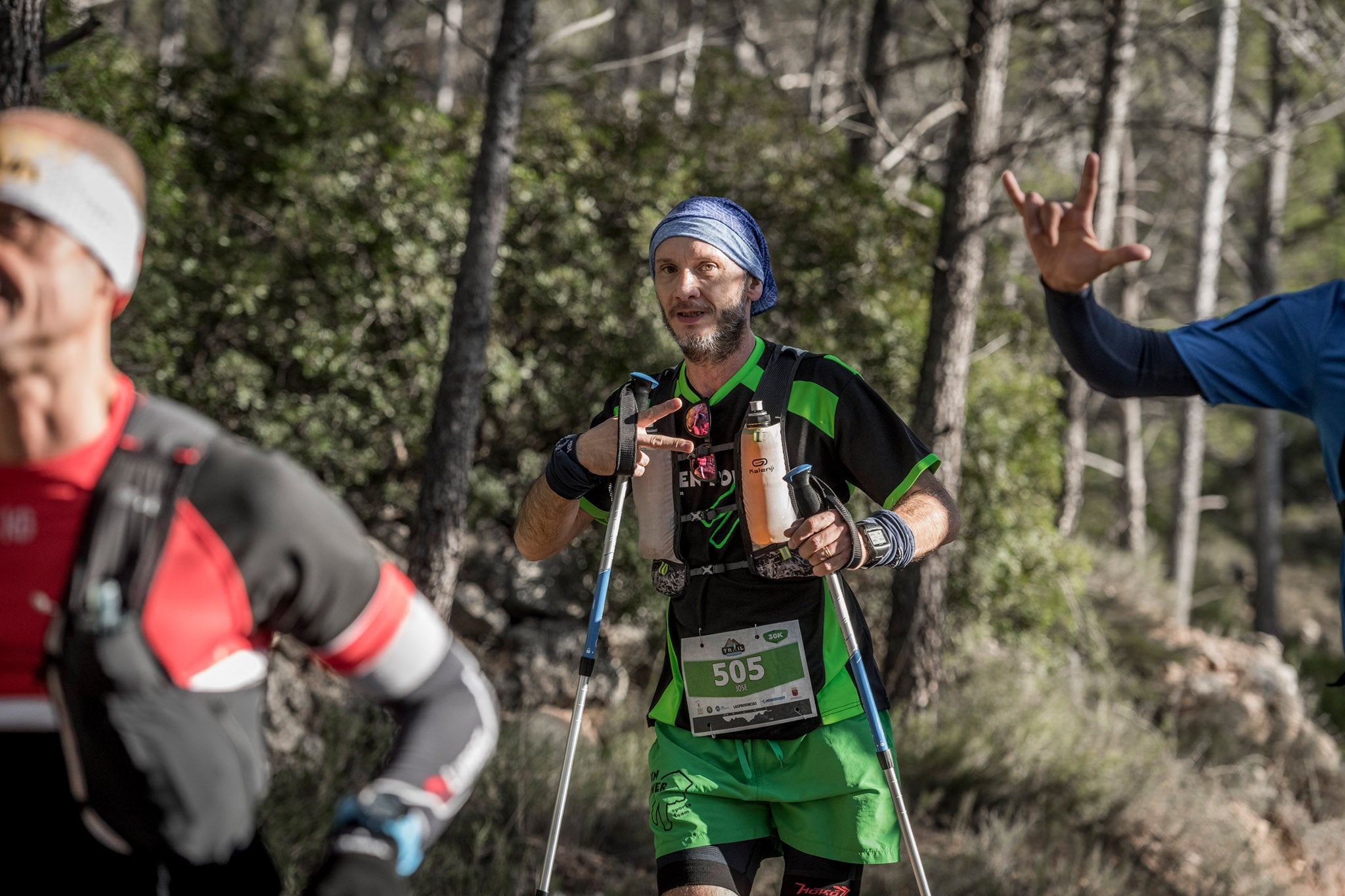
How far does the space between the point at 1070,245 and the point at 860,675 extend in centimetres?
119

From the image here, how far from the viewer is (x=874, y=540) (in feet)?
9.27

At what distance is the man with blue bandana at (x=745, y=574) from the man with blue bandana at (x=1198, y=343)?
0.54 metres

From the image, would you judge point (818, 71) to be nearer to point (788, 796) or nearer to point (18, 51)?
point (18, 51)

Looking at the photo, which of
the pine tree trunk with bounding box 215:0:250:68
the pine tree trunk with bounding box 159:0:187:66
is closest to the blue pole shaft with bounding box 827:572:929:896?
the pine tree trunk with bounding box 215:0:250:68

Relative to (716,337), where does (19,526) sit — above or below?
below

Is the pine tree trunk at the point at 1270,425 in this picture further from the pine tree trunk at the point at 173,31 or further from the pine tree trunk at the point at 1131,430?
the pine tree trunk at the point at 173,31

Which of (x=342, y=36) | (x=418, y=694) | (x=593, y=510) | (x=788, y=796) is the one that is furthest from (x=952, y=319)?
(x=342, y=36)

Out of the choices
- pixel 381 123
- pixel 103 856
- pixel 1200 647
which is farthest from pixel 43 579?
pixel 1200 647

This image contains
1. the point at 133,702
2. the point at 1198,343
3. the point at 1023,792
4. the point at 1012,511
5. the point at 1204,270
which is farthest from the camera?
the point at 1204,270

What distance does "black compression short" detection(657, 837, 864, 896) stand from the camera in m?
2.87

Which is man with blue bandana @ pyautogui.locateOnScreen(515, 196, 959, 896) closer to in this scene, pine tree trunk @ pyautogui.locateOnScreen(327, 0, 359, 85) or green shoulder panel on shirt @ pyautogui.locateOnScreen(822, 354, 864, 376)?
green shoulder panel on shirt @ pyautogui.locateOnScreen(822, 354, 864, 376)

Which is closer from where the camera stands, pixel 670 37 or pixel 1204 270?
pixel 1204 270

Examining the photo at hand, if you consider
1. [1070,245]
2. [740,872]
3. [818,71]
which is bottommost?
[740,872]

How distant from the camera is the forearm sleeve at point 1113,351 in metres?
2.71
